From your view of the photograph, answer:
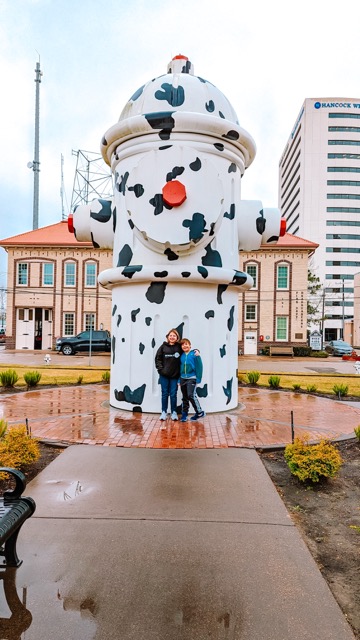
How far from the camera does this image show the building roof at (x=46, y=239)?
3425 centimetres

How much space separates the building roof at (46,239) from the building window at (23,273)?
1.57 metres

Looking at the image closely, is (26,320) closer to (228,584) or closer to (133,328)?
(133,328)

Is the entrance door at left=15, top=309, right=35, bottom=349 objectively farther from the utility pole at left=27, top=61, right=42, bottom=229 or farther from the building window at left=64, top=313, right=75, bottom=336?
the utility pole at left=27, top=61, right=42, bottom=229

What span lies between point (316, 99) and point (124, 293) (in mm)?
88613

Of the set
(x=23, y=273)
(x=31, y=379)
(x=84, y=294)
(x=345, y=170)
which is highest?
(x=345, y=170)

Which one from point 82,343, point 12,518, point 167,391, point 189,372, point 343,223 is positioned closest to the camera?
point 12,518

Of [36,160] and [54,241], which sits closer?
[54,241]

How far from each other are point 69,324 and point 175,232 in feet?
95.3

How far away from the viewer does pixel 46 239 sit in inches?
1378

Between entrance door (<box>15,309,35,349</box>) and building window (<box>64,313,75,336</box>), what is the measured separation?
2.57 meters

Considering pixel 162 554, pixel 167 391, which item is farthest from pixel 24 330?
pixel 162 554

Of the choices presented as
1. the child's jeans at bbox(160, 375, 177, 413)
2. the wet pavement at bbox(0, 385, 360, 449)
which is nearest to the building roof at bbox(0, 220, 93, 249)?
the wet pavement at bbox(0, 385, 360, 449)

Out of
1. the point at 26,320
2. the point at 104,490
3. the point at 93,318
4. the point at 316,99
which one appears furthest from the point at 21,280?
the point at 316,99

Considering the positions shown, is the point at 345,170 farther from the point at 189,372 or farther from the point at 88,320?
the point at 189,372
